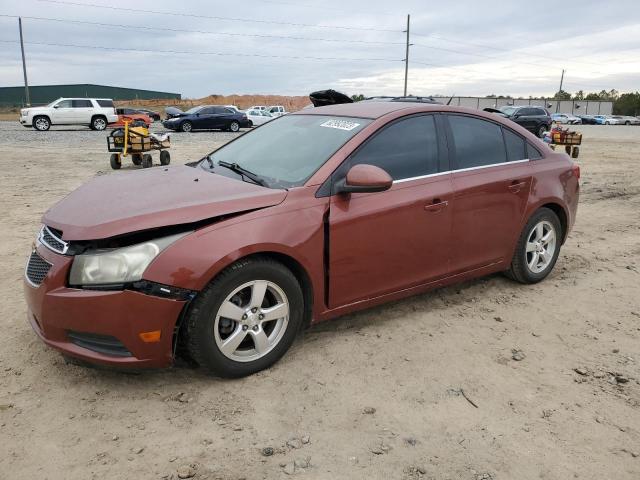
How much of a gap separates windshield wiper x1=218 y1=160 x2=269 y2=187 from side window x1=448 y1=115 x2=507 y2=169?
1.52 metres

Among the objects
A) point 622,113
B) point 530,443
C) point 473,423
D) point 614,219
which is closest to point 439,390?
point 473,423

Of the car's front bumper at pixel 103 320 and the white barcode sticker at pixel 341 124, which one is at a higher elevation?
the white barcode sticker at pixel 341 124

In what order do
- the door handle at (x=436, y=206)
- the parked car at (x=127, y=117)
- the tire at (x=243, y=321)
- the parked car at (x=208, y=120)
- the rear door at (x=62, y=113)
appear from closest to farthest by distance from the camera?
the tire at (x=243, y=321) < the door handle at (x=436, y=206) < the rear door at (x=62, y=113) < the parked car at (x=208, y=120) < the parked car at (x=127, y=117)

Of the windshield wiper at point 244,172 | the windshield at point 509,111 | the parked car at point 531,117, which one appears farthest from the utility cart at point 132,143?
the windshield at point 509,111

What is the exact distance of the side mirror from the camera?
10.3ft

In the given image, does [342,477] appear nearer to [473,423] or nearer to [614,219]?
[473,423]

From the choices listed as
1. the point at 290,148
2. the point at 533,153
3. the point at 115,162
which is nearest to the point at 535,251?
the point at 533,153

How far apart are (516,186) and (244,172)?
7.23 ft

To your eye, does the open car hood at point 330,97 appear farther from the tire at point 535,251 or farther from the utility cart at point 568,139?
the utility cart at point 568,139

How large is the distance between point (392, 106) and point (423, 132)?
0.32 metres

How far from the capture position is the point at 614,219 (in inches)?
291

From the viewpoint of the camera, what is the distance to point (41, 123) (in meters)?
26.4

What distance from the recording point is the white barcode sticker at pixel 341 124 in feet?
11.9

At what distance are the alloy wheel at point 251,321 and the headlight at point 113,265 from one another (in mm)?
471
